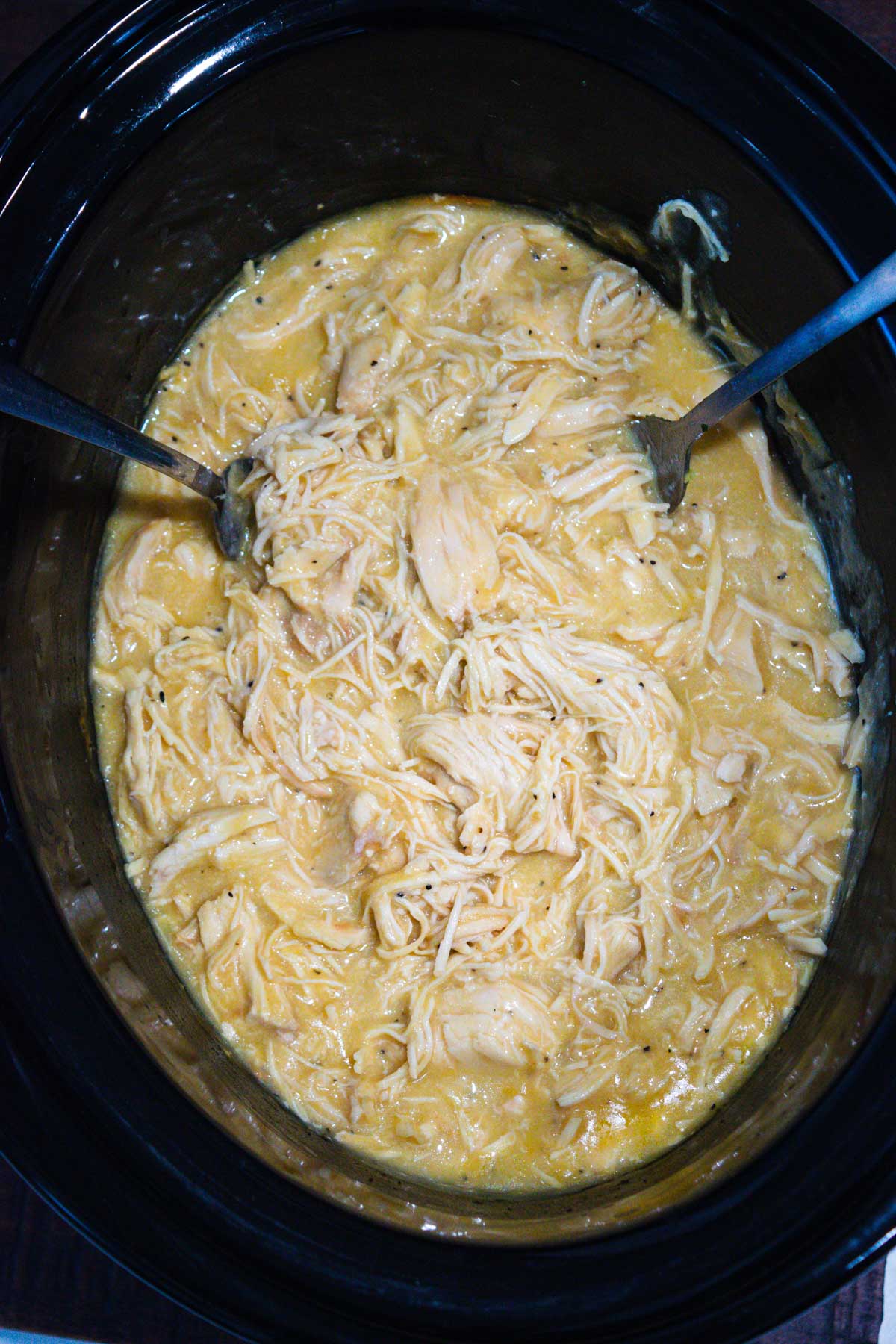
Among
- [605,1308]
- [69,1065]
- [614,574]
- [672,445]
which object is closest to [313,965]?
[69,1065]

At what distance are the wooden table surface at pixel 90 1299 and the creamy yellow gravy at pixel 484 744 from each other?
2.29 feet

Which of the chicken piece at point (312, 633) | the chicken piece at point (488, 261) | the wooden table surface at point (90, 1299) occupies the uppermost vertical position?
the chicken piece at point (488, 261)

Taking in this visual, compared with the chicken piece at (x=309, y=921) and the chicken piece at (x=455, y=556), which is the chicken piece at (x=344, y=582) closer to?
the chicken piece at (x=455, y=556)

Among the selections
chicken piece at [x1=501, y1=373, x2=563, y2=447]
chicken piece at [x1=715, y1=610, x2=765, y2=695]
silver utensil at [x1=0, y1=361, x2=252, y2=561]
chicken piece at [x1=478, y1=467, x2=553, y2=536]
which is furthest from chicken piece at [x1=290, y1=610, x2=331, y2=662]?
chicken piece at [x1=715, y1=610, x2=765, y2=695]

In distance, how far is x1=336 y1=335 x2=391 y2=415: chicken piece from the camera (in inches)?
122

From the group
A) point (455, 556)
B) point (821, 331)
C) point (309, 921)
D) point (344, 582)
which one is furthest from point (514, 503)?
point (309, 921)

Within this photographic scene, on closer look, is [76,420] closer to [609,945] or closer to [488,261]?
[488,261]

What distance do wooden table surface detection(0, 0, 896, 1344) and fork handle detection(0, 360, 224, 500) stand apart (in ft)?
6.81

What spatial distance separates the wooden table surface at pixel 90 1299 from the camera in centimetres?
287

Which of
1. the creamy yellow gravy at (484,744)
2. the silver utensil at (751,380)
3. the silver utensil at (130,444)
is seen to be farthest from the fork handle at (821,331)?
the silver utensil at (130,444)

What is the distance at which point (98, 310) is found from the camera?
274 centimetres

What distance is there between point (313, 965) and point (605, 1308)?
114 cm

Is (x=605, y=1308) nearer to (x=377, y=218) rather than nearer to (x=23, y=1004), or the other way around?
(x=23, y=1004)

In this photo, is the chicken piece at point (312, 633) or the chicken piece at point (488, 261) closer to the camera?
the chicken piece at point (312, 633)
